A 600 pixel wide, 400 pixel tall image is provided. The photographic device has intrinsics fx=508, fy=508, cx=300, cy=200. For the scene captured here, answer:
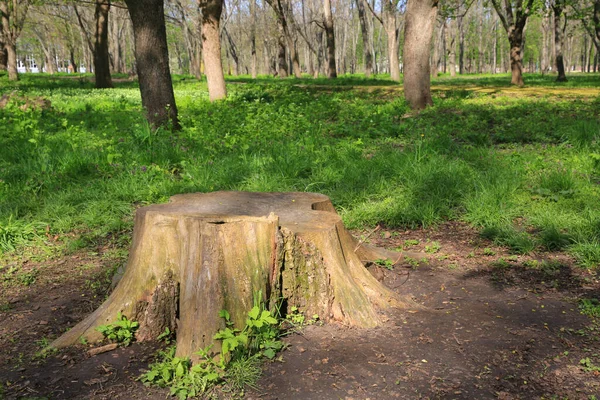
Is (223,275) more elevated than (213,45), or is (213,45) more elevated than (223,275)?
(213,45)

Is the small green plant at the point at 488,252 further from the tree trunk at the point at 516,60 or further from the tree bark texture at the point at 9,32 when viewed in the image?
the tree bark texture at the point at 9,32

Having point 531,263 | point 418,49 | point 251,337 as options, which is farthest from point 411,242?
point 418,49

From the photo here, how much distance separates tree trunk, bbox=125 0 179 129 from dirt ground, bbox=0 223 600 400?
15.9 ft

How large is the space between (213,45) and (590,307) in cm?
1221

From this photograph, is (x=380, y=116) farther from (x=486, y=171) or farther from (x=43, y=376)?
(x=43, y=376)

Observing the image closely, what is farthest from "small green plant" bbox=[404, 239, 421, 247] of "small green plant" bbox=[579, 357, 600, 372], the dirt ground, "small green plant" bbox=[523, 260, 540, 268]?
"small green plant" bbox=[579, 357, 600, 372]

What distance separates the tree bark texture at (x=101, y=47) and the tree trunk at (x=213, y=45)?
709cm

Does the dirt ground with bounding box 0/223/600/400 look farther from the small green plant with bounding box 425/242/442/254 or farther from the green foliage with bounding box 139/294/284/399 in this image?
the small green plant with bounding box 425/242/442/254

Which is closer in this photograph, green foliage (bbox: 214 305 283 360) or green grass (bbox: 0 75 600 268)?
green foliage (bbox: 214 305 283 360)

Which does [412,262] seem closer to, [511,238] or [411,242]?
[411,242]

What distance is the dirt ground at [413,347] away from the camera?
239 cm

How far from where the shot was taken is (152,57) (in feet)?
26.8

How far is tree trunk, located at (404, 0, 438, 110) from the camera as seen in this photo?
397 inches

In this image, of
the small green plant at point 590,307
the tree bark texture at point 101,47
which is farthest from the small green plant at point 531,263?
the tree bark texture at point 101,47
